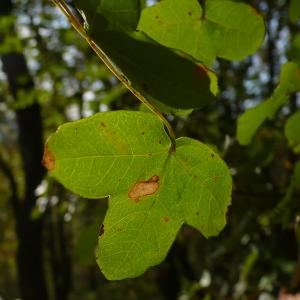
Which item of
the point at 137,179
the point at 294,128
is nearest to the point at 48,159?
the point at 137,179

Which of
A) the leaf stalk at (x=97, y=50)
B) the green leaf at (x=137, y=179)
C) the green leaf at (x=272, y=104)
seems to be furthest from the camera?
the green leaf at (x=272, y=104)

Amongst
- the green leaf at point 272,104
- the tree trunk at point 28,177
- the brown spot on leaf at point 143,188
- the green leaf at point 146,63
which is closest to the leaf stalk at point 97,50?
the green leaf at point 146,63

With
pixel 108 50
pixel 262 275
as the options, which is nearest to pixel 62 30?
pixel 262 275

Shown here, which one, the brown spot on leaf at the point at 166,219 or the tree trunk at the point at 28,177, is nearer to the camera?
the brown spot on leaf at the point at 166,219

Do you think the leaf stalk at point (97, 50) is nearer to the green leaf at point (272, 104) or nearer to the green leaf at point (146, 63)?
the green leaf at point (146, 63)

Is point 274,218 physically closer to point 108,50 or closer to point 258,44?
point 258,44

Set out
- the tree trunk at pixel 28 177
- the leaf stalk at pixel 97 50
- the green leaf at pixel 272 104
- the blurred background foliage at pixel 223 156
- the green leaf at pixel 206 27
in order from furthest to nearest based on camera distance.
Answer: the tree trunk at pixel 28 177 < the blurred background foliage at pixel 223 156 < the green leaf at pixel 272 104 < the green leaf at pixel 206 27 < the leaf stalk at pixel 97 50
